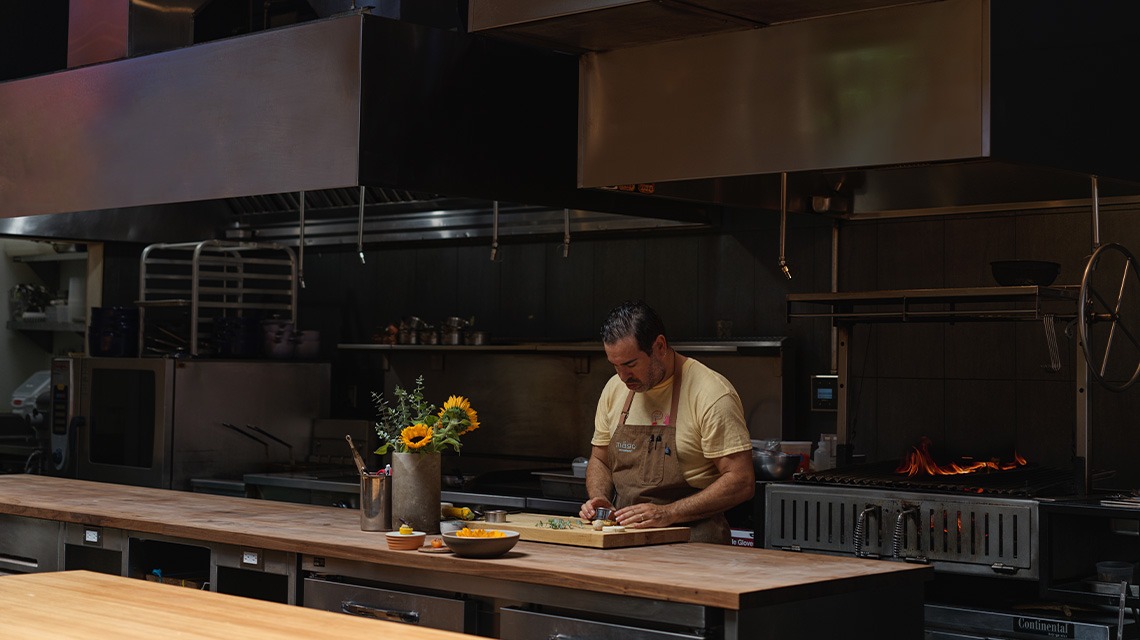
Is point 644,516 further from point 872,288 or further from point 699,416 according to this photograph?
point 872,288

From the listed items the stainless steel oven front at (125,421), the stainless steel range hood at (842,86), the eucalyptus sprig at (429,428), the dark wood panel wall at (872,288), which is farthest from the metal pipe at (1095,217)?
the stainless steel oven front at (125,421)

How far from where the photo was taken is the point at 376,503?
4207mm

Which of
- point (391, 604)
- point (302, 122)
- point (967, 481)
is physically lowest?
point (391, 604)

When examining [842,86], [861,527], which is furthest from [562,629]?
[842,86]

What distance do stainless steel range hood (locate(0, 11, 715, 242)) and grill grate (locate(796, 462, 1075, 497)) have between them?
4.23 ft

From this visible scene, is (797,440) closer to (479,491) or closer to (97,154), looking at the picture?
(479,491)

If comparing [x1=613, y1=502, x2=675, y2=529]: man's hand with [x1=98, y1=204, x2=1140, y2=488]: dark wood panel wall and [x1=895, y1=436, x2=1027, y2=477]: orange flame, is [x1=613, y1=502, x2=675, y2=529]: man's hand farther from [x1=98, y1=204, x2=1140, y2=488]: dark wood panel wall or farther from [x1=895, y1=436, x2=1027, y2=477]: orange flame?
[x1=98, y1=204, x2=1140, y2=488]: dark wood panel wall

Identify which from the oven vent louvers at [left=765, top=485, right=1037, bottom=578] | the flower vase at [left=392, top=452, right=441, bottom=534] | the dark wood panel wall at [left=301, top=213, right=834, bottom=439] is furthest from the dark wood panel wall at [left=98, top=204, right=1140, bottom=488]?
the flower vase at [left=392, top=452, right=441, bottom=534]

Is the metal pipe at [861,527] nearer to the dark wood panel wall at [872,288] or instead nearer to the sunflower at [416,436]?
the dark wood panel wall at [872,288]

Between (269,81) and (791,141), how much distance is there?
1.52 m

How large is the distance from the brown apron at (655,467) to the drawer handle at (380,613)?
3.33 ft

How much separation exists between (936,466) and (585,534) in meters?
1.74

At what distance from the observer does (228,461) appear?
23.7 feet

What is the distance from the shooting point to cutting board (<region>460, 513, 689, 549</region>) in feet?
12.9
